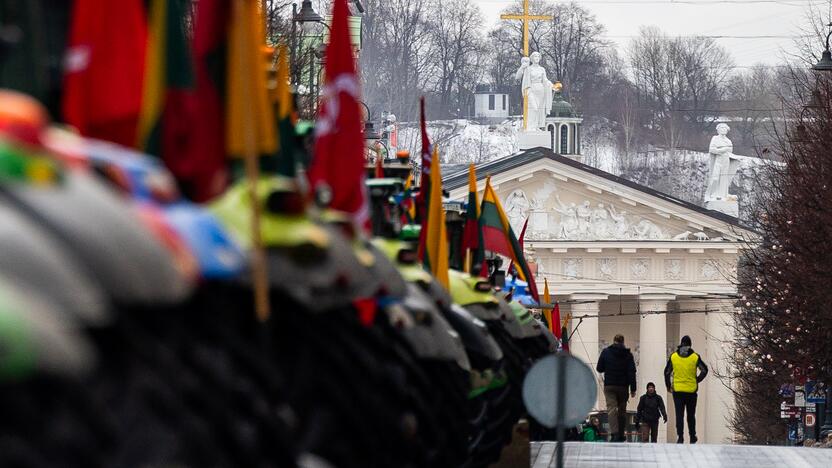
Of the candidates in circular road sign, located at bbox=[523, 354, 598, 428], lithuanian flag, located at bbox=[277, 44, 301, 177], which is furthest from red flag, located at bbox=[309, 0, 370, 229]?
Result: circular road sign, located at bbox=[523, 354, 598, 428]

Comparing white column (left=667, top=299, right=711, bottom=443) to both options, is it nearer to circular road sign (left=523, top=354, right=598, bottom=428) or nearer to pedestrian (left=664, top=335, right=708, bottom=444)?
pedestrian (left=664, top=335, right=708, bottom=444)

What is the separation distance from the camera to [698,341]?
80125 millimetres

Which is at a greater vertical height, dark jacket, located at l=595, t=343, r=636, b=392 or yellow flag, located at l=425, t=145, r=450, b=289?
yellow flag, located at l=425, t=145, r=450, b=289

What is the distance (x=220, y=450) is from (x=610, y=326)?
76.1m

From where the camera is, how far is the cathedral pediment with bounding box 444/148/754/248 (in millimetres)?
73625

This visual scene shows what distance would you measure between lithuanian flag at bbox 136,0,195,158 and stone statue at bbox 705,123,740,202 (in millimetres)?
71295

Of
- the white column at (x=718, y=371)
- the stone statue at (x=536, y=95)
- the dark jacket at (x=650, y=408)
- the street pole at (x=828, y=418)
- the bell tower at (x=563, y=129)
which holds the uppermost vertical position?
the stone statue at (x=536, y=95)

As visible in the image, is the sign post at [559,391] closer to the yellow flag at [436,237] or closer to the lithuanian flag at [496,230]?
the yellow flag at [436,237]

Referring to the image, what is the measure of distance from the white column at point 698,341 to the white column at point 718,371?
16 cm

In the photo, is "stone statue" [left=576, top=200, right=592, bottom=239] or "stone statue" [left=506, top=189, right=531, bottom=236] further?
"stone statue" [left=576, top=200, right=592, bottom=239]

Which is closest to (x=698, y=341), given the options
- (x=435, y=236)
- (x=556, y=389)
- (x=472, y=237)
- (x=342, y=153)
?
(x=472, y=237)

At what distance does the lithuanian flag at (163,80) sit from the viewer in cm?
899

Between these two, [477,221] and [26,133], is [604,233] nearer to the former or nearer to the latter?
[477,221]

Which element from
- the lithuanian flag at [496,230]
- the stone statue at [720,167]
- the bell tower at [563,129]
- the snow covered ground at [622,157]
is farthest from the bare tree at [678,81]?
the lithuanian flag at [496,230]
